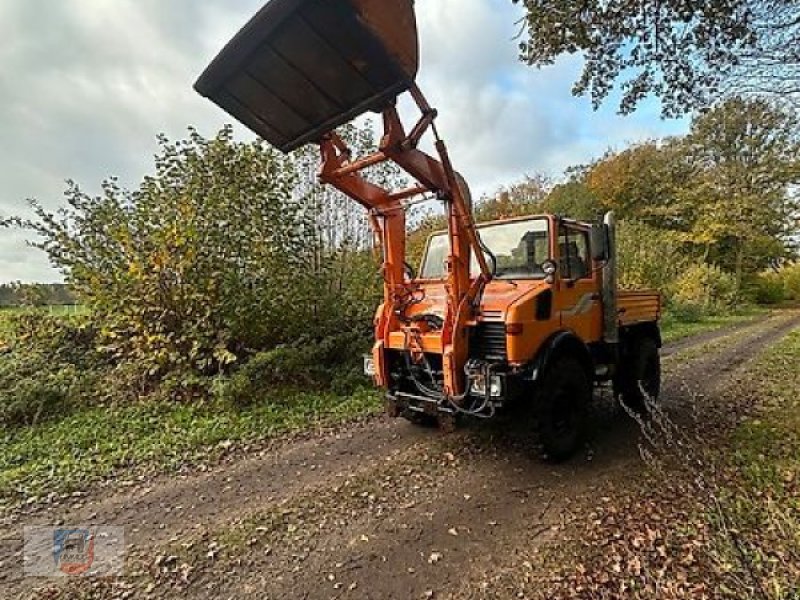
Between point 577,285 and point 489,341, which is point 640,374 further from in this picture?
point 489,341

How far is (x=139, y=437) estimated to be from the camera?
4.94 metres

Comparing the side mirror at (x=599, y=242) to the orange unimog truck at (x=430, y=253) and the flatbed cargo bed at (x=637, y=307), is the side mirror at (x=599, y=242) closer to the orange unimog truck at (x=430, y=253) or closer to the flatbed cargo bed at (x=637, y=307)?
the orange unimog truck at (x=430, y=253)

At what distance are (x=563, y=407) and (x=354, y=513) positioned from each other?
2.08 m

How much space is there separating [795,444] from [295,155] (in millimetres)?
6923

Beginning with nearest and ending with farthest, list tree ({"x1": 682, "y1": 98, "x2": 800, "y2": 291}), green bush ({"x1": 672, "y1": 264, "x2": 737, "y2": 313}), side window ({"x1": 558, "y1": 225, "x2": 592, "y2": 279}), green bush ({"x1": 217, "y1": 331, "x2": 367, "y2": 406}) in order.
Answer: side window ({"x1": 558, "y1": 225, "x2": 592, "y2": 279}) < green bush ({"x1": 217, "y1": 331, "x2": 367, "y2": 406}) < tree ({"x1": 682, "y1": 98, "x2": 800, "y2": 291}) < green bush ({"x1": 672, "y1": 264, "x2": 737, "y2": 313})

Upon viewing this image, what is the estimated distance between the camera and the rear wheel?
12.9ft

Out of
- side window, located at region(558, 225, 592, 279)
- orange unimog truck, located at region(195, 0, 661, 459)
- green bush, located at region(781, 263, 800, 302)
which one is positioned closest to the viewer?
orange unimog truck, located at region(195, 0, 661, 459)

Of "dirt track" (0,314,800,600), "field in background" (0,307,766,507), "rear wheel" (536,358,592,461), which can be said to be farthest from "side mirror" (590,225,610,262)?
"field in background" (0,307,766,507)

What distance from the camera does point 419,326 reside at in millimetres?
4219

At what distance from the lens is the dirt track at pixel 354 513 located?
8.60 ft

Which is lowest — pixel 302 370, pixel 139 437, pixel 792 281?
pixel 139 437

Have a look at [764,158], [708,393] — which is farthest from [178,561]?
[764,158]

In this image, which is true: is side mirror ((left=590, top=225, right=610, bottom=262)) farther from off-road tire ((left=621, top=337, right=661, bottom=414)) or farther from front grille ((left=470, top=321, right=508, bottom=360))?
off-road tire ((left=621, top=337, right=661, bottom=414))

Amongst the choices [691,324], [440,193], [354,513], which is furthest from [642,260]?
[354,513]
